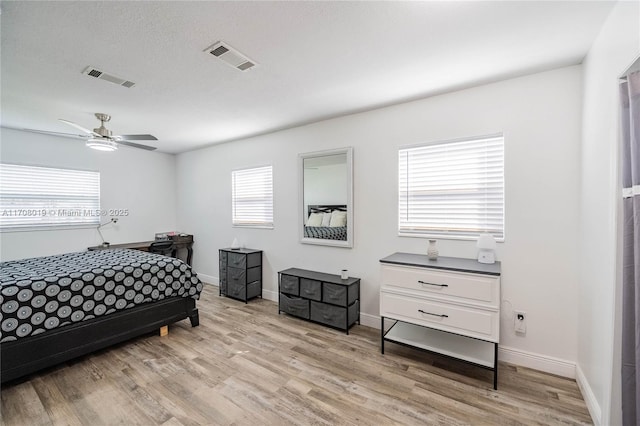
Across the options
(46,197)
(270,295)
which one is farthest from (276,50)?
(46,197)

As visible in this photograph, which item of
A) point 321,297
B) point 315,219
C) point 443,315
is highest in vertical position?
point 315,219

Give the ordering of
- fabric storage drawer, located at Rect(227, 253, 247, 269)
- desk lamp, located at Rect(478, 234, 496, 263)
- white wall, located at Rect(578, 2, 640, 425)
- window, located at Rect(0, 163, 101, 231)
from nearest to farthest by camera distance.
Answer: white wall, located at Rect(578, 2, 640, 425)
desk lamp, located at Rect(478, 234, 496, 263)
window, located at Rect(0, 163, 101, 231)
fabric storage drawer, located at Rect(227, 253, 247, 269)

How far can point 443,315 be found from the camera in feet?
7.36

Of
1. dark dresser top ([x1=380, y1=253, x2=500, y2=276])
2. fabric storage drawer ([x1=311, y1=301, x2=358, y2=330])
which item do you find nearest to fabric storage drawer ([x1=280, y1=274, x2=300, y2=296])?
fabric storage drawer ([x1=311, y1=301, x2=358, y2=330])

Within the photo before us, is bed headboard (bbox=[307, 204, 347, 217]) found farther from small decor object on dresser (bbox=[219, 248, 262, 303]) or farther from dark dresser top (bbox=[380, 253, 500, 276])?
small decor object on dresser (bbox=[219, 248, 262, 303])

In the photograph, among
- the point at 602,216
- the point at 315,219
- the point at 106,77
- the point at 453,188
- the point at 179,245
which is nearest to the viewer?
the point at 602,216

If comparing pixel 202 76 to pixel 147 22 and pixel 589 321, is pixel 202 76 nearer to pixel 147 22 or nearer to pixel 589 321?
pixel 147 22

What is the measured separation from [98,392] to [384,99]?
366 cm

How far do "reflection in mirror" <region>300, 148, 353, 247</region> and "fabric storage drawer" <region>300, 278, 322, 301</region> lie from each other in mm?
557

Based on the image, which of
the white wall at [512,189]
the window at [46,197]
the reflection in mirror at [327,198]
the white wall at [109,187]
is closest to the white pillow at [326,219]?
the reflection in mirror at [327,198]

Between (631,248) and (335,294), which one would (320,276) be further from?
(631,248)

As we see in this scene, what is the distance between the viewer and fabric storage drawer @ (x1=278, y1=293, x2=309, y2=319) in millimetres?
3295

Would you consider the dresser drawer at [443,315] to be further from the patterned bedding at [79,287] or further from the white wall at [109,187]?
the white wall at [109,187]

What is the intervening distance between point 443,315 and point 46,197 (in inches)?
223
